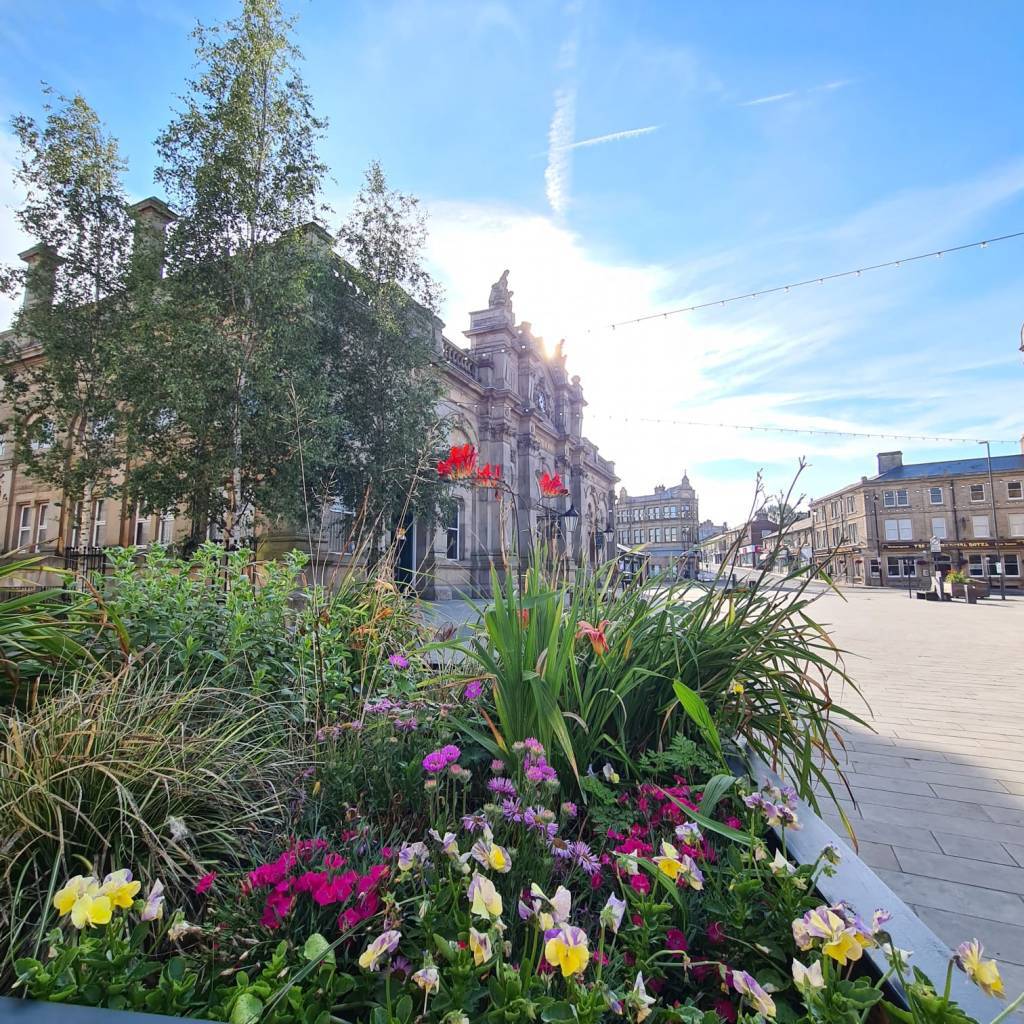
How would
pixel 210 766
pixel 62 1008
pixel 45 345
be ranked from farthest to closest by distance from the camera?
pixel 45 345 → pixel 210 766 → pixel 62 1008

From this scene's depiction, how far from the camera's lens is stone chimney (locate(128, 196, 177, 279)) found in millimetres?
8383

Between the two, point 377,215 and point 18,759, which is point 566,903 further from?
point 377,215

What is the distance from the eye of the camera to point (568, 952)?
0.76m

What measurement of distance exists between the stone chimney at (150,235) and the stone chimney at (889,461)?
51.6 meters

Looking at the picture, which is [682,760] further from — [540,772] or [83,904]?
[83,904]

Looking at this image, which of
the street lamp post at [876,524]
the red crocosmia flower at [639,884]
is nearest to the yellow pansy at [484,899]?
the red crocosmia flower at [639,884]

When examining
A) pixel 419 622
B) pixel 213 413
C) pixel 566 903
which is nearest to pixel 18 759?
pixel 566 903

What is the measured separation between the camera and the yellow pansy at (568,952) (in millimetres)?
740

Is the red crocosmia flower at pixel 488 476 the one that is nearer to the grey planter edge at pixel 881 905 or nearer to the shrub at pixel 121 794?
the shrub at pixel 121 794

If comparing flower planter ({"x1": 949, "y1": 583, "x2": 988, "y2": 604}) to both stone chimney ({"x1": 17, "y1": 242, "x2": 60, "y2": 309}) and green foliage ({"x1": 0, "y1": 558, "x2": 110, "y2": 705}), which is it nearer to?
green foliage ({"x1": 0, "y1": 558, "x2": 110, "y2": 705})

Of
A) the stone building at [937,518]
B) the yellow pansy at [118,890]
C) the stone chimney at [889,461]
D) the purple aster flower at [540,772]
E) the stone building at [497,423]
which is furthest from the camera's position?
the stone chimney at [889,461]

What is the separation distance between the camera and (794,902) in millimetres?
991

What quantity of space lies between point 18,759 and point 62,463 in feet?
41.4

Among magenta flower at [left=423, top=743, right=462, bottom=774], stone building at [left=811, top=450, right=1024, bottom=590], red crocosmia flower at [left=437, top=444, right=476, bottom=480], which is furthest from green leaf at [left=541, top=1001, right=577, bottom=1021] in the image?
stone building at [left=811, top=450, right=1024, bottom=590]
